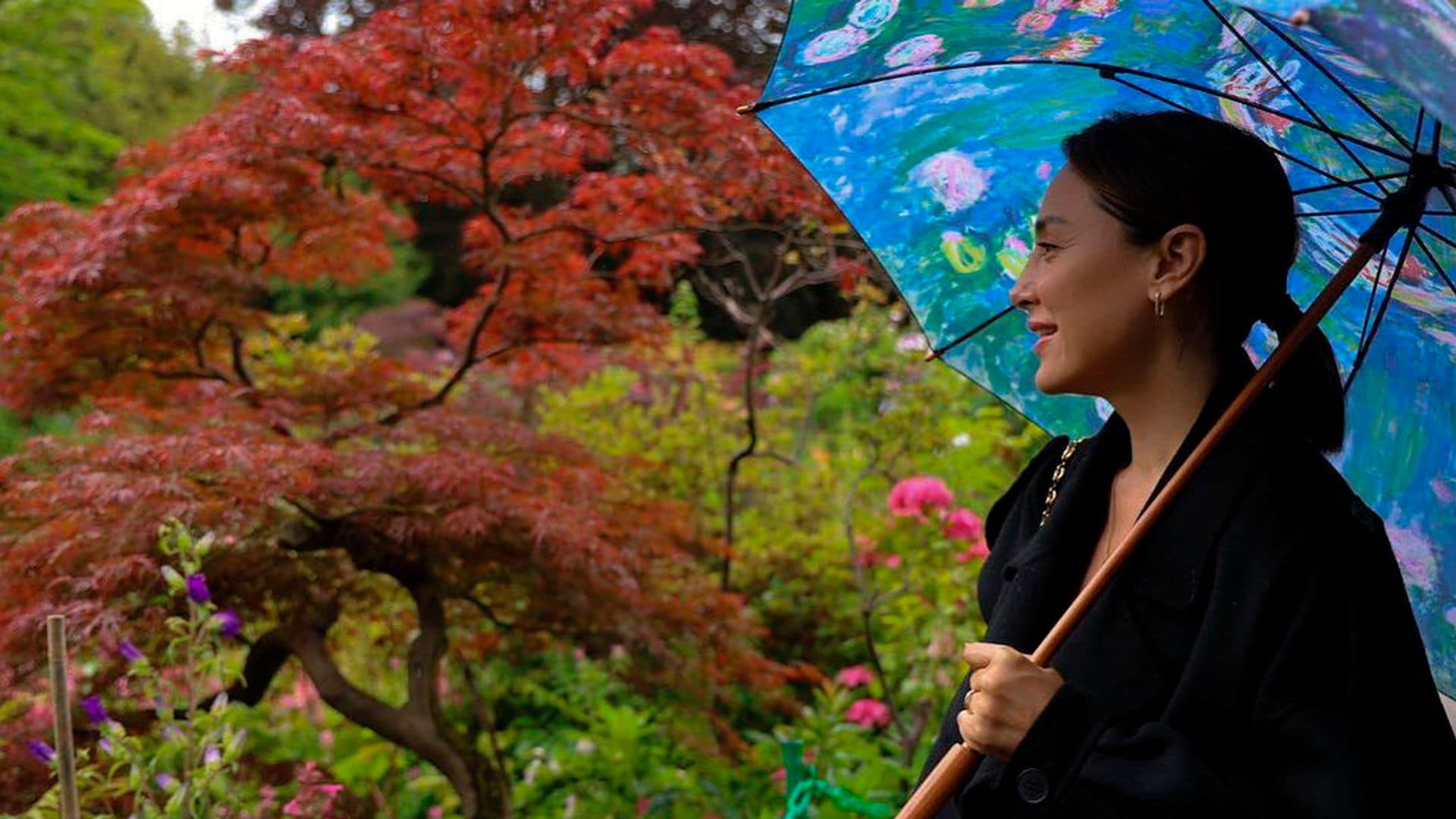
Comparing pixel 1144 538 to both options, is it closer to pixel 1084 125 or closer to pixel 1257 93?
pixel 1257 93

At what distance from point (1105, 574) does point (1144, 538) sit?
0.18 feet

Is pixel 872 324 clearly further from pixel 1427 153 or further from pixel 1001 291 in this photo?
pixel 1427 153

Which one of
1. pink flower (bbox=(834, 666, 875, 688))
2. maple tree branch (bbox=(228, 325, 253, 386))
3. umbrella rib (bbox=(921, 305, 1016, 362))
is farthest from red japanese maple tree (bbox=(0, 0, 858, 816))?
umbrella rib (bbox=(921, 305, 1016, 362))

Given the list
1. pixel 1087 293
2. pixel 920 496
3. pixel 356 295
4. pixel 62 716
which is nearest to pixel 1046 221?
pixel 1087 293

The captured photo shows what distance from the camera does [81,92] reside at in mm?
12492

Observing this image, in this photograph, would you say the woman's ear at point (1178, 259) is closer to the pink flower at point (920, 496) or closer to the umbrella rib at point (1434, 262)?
the umbrella rib at point (1434, 262)

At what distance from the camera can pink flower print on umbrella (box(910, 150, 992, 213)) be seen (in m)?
2.02

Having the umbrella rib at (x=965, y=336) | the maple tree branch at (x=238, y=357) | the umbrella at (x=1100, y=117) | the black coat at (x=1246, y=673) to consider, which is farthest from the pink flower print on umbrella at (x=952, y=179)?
the maple tree branch at (x=238, y=357)

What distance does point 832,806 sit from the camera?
377 cm

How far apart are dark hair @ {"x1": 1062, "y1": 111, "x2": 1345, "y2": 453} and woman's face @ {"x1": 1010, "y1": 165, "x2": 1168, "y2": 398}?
0.06 ft

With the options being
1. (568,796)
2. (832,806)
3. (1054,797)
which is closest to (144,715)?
(568,796)

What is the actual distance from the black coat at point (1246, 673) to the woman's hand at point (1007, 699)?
19 mm

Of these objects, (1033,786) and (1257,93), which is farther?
(1257,93)

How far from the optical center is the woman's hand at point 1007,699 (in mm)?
1365
